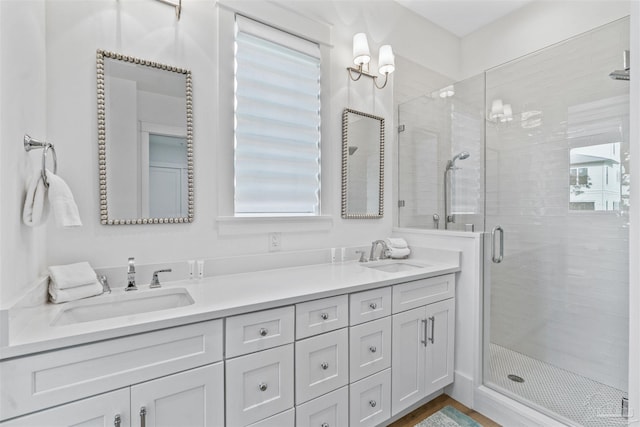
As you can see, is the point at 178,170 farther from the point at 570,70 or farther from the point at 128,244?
the point at 570,70

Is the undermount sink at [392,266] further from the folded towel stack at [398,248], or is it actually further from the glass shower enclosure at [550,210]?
the glass shower enclosure at [550,210]

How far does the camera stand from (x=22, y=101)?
1.11 meters

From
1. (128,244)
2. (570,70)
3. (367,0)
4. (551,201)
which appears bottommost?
(128,244)

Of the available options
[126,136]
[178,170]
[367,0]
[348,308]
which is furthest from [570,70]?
[126,136]

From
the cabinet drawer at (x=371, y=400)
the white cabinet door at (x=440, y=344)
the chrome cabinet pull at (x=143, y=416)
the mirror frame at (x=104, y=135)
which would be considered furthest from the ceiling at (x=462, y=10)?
the chrome cabinet pull at (x=143, y=416)

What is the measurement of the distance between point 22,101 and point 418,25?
9.99 ft

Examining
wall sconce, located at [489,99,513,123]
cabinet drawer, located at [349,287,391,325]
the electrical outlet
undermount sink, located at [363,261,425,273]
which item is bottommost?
cabinet drawer, located at [349,287,391,325]

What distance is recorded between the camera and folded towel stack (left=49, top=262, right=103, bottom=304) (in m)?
1.26

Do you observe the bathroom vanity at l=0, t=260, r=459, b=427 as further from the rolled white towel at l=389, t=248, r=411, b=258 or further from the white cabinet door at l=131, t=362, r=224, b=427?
the rolled white towel at l=389, t=248, r=411, b=258

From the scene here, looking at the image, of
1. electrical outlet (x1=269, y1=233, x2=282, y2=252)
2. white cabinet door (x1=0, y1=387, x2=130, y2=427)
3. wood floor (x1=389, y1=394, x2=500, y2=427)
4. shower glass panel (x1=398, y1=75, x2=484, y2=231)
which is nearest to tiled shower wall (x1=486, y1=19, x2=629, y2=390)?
shower glass panel (x1=398, y1=75, x2=484, y2=231)

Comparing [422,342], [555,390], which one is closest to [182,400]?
[422,342]

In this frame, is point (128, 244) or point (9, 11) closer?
point (9, 11)

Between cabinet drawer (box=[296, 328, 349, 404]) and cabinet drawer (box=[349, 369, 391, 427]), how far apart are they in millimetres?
122

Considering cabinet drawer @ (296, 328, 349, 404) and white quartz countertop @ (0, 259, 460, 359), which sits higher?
white quartz countertop @ (0, 259, 460, 359)
